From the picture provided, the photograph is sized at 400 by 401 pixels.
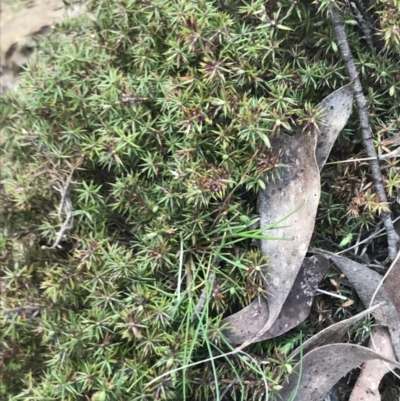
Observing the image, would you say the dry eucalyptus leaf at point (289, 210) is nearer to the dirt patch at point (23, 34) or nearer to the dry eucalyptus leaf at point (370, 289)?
the dry eucalyptus leaf at point (370, 289)

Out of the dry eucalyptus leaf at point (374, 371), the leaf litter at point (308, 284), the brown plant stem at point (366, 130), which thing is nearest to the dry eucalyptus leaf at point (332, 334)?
the leaf litter at point (308, 284)

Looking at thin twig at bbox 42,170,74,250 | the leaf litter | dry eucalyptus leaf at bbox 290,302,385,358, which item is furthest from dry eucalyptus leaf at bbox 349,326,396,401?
thin twig at bbox 42,170,74,250

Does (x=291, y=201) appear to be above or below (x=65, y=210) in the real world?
below

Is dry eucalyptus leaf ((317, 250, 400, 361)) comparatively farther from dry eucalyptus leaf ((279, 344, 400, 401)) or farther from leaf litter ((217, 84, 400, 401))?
dry eucalyptus leaf ((279, 344, 400, 401))

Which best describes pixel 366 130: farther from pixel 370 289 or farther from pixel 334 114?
pixel 370 289

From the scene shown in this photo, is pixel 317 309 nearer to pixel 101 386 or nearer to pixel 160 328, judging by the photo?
pixel 160 328

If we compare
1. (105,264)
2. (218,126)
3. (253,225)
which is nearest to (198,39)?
(218,126)

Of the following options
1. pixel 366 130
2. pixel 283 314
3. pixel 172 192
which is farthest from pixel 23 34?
pixel 283 314
